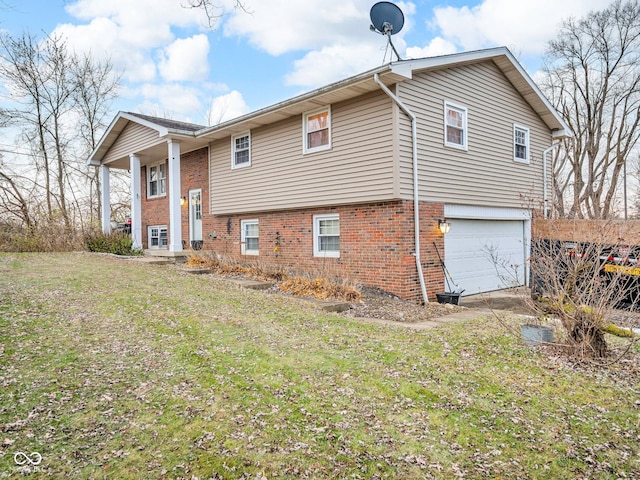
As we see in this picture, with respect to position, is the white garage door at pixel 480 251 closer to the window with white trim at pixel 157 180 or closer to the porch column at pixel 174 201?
the porch column at pixel 174 201

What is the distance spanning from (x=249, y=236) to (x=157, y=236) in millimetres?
6313

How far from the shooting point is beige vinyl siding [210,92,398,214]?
913cm

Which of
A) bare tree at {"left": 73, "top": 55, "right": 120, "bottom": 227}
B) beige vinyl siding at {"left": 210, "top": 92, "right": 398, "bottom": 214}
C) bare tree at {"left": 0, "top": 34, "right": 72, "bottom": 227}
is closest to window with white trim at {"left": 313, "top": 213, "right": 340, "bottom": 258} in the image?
beige vinyl siding at {"left": 210, "top": 92, "right": 398, "bottom": 214}

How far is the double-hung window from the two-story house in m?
2.76

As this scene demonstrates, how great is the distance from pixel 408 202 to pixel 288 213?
12.6 ft

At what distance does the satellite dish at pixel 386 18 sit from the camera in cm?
1006

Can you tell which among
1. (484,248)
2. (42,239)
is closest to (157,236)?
(42,239)

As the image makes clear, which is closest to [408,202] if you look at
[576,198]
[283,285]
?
[283,285]

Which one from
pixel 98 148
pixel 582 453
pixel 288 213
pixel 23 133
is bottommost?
pixel 582 453

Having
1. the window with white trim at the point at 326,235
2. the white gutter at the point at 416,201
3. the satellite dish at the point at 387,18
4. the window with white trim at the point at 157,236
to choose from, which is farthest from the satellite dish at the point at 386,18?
the window with white trim at the point at 157,236

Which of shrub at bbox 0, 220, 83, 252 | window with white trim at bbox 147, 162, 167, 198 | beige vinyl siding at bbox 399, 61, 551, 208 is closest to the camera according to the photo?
beige vinyl siding at bbox 399, 61, 551, 208

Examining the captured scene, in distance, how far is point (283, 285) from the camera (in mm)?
9297

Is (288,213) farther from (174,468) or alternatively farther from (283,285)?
(174,468)

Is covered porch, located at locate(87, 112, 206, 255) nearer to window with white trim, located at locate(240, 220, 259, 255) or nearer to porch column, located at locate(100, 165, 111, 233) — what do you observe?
porch column, located at locate(100, 165, 111, 233)
